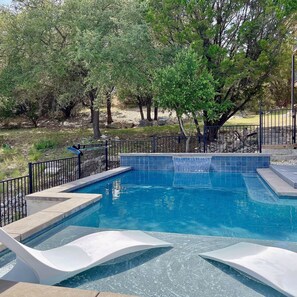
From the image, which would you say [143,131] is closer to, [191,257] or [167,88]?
[167,88]

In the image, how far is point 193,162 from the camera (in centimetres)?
1056

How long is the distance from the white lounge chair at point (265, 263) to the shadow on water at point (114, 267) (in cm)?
56

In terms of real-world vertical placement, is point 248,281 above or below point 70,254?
below

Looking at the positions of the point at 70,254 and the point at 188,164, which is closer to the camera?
the point at 70,254

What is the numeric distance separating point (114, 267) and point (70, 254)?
0.46 metres

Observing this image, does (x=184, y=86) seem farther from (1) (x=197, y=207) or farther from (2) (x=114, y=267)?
(2) (x=114, y=267)

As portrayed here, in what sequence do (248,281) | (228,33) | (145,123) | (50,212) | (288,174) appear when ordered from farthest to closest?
(145,123) < (228,33) < (288,174) < (50,212) < (248,281)

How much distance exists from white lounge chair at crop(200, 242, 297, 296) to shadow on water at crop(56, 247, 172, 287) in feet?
1.85

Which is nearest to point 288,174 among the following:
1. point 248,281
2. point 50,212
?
point 248,281

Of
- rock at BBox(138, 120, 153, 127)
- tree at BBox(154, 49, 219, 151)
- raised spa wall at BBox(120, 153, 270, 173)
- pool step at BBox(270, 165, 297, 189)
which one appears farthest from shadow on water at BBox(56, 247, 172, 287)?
A: rock at BBox(138, 120, 153, 127)

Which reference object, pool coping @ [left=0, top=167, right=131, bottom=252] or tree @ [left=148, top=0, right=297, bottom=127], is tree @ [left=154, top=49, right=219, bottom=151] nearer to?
tree @ [left=148, top=0, right=297, bottom=127]

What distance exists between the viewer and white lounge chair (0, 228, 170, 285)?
8.65ft

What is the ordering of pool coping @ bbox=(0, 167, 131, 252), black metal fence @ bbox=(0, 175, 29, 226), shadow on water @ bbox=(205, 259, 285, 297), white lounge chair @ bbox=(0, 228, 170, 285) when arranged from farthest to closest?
1. black metal fence @ bbox=(0, 175, 29, 226)
2. pool coping @ bbox=(0, 167, 131, 252)
3. shadow on water @ bbox=(205, 259, 285, 297)
4. white lounge chair @ bbox=(0, 228, 170, 285)

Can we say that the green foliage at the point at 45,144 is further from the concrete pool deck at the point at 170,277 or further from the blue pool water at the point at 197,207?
the concrete pool deck at the point at 170,277
